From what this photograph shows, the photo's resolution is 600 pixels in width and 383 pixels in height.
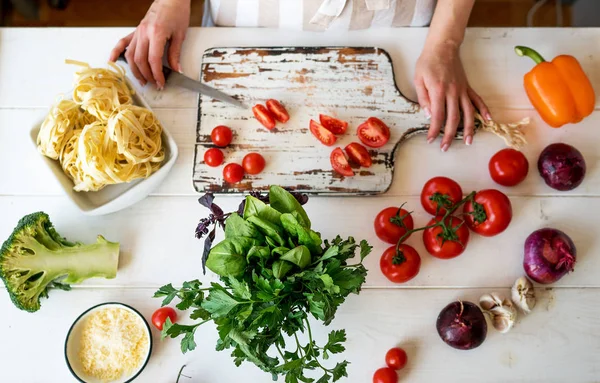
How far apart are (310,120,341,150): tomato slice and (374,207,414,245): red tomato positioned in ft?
0.74

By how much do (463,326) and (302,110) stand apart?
68 cm

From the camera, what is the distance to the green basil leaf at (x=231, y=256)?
0.97 m

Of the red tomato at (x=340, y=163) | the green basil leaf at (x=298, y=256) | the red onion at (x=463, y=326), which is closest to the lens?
the green basil leaf at (x=298, y=256)

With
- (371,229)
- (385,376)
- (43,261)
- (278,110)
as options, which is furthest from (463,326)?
(43,261)

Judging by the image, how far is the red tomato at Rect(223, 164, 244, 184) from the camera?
130 centimetres

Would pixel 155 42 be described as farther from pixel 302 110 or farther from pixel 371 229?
pixel 371 229

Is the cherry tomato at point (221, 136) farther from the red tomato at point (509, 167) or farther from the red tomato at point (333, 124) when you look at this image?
the red tomato at point (509, 167)

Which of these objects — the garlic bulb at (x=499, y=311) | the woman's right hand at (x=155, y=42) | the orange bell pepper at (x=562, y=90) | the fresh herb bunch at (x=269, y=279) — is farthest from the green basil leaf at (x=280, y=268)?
the orange bell pepper at (x=562, y=90)

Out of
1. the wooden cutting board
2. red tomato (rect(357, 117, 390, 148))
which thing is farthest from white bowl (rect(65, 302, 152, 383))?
red tomato (rect(357, 117, 390, 148))

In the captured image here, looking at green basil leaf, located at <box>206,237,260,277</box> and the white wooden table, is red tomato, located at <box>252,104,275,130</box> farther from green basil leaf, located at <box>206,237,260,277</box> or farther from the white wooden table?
green basil leaf, located at <box>206,237,260,277</box>

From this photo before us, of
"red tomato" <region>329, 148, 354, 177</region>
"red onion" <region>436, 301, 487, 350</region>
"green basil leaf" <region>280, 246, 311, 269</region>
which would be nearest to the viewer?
"green basil leaf" <region>280, 246, 311, 269</region>

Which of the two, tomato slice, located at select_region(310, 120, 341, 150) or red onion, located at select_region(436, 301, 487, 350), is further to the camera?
tomato slice, located at select_region(310, 120, 341, 150)

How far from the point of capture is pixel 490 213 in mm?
1259

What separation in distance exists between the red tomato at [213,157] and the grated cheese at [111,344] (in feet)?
1.39
